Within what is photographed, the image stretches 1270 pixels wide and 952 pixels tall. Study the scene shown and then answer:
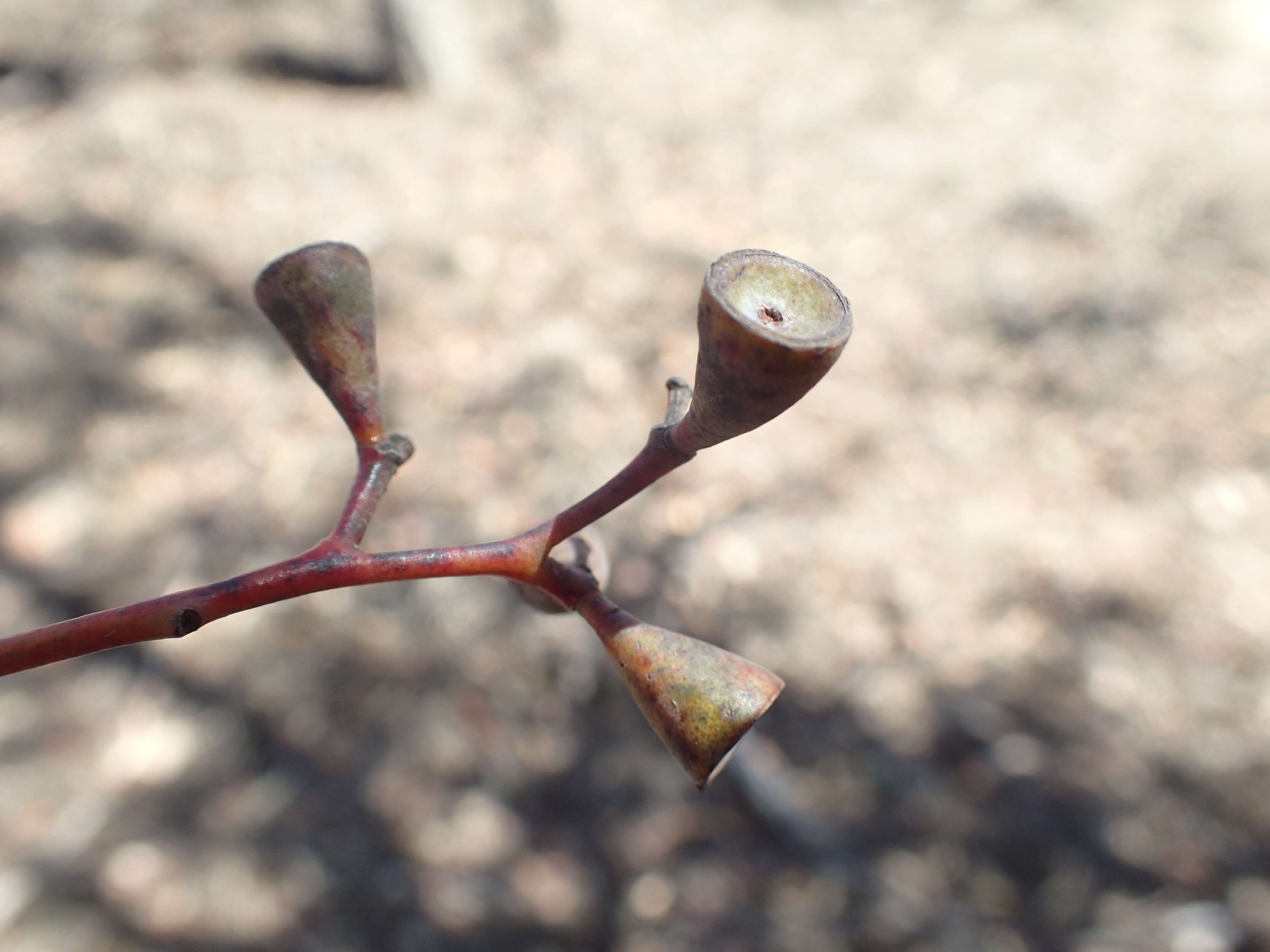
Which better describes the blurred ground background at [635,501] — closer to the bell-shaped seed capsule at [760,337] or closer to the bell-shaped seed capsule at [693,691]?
the bell-shaped seed capsule at [693,691]

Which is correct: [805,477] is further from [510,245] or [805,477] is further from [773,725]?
[510,245]

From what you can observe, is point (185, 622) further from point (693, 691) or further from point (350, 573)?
point (693, 691)

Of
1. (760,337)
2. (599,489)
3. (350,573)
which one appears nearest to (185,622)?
(350,573)

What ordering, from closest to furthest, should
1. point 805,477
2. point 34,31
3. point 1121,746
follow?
point 1121,746
point 805,477
point 34,31

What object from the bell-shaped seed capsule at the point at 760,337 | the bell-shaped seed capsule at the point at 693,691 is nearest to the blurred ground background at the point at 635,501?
the bell-shaped seed capsule at the point at 693,691

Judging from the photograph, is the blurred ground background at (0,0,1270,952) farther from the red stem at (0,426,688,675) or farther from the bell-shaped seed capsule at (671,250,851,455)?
the bell-shaped seed capsule at (671,250,851,455)

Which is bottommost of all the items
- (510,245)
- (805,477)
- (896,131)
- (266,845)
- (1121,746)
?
(266,845)

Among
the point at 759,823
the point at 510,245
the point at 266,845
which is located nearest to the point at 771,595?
the point at 759,823

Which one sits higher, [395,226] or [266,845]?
[395,226]
